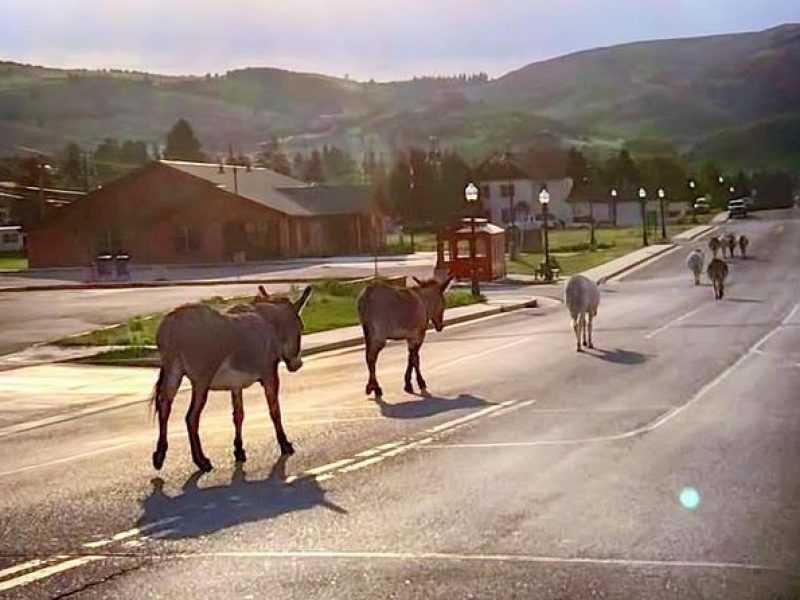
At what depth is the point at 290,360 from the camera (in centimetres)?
1714

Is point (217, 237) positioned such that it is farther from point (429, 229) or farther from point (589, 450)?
point (589, 450)

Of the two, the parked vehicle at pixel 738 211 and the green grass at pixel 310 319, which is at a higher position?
the green grass at pixel 310 319

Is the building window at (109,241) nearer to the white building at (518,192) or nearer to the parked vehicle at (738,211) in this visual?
the white building at (518,192)

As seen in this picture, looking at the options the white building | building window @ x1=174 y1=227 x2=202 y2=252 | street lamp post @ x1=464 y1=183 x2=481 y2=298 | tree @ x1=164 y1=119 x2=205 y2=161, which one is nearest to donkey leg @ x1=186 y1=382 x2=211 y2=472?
street lamp post @ x1=464 y1=183 x2=481 y2=298

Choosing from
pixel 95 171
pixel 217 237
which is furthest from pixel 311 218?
pixel 95 171

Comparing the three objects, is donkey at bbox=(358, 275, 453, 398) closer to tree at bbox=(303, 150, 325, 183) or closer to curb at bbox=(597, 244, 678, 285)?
curb at bbox=(597, 244, 678, 285)

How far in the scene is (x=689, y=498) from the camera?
42.9 ft

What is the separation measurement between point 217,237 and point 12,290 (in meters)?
25.7

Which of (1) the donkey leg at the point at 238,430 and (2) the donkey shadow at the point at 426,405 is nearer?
(1) the donkey leg at the point at 238,430

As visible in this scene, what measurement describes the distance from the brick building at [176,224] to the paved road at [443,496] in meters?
60.9

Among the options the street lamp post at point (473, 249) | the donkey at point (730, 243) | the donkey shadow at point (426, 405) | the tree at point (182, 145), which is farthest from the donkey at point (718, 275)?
the tree at point (182, 145)

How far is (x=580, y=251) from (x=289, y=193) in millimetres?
18093

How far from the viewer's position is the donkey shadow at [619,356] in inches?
1070

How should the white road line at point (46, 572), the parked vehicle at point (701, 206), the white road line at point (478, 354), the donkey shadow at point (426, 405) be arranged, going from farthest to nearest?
the parked vehicle at point (701, 206)
the white road line at point (478, 354)
the donkey shadow at point (426, 405)
the white road line at point (46, 572)
